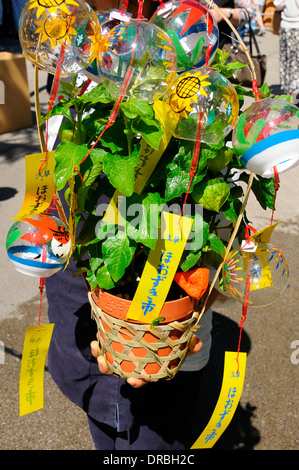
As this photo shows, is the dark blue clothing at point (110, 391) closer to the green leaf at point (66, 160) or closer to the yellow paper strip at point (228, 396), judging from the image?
the yellow paper strip at point (228, 396)

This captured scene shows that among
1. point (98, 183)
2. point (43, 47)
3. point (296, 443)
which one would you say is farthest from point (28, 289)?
point (43, 47)

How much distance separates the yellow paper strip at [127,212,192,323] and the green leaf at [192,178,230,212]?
64 mm

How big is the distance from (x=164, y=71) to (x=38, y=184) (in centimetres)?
36

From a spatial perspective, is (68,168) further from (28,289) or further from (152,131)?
(28,289)

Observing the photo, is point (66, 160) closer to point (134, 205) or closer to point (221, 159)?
point (134, 205)

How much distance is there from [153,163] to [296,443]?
Result: 158 cm

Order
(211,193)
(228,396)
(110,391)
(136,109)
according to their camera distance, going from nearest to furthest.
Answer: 1. (136,109)
2. (211,193)
3. (228,396)
4. (110,391)

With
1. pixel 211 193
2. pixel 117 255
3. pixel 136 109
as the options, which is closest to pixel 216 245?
pixel 211 193

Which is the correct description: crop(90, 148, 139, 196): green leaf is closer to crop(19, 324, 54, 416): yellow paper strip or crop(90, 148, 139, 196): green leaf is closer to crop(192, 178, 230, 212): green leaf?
crop(192, 178, 230, 212): green leaf

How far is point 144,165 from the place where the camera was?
1.04m

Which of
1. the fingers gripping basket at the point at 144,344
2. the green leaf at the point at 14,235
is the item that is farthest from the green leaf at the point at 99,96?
the fingers gripping basket at the point at 144,344

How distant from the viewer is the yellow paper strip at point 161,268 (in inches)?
40.7

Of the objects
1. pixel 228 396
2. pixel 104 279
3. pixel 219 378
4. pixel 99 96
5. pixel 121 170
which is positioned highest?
pixel 99 96

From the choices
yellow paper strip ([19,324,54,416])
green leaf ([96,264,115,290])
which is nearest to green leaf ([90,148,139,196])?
green leaf ([96,264,115,290])
